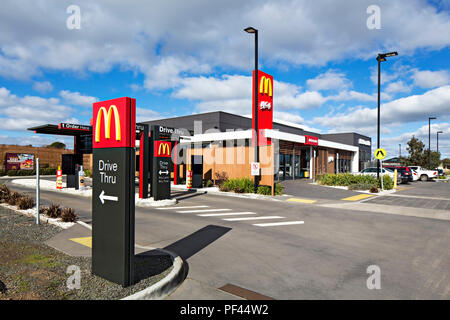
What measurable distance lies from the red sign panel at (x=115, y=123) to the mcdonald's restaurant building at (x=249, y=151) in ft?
40.6

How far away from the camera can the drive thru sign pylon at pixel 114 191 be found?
14.7 ft

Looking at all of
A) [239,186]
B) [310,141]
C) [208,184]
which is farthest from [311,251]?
[310,141]

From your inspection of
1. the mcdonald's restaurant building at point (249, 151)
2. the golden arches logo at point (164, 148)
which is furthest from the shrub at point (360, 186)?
the golden arches logo at point (164, 148)

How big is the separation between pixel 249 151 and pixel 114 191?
15.7 m

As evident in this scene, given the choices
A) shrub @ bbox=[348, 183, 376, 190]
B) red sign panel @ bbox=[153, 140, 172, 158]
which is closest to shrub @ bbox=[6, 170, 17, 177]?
red sign panel @ bbox=[153, 140, 172, 158]

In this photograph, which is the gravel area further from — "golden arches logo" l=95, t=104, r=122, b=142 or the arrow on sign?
"golden arches logo" l=95, t=104, r=122, b=142

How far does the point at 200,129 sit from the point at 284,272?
35.3 m

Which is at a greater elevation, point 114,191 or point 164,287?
point 114,191

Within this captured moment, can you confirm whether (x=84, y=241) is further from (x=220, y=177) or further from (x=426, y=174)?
(x=426, y=174)

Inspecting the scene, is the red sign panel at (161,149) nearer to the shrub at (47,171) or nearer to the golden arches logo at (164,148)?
the golden arches logo at (164,148)

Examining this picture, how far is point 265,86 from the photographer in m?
18.5

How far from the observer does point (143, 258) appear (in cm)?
562
